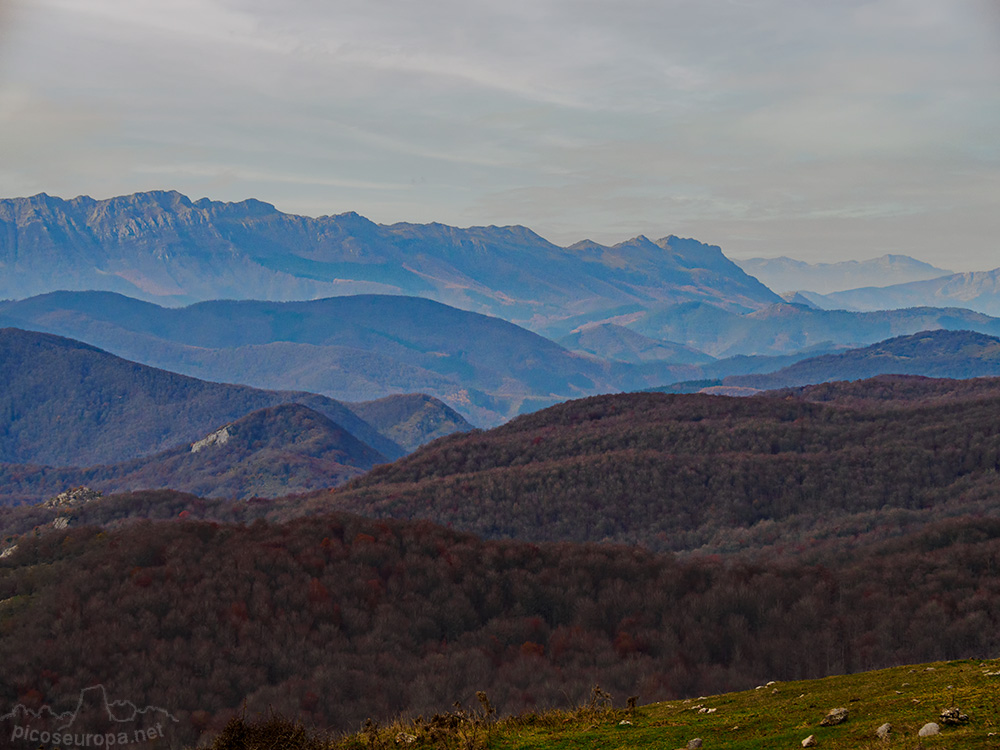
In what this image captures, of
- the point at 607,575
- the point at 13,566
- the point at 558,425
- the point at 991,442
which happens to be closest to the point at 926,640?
the point at 607,575

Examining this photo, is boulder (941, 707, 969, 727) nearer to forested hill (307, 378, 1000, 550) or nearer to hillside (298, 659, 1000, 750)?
hillside (298, 659, 1000, 750)

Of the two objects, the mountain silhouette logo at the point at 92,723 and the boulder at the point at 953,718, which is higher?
the boulder at the point at 953,718

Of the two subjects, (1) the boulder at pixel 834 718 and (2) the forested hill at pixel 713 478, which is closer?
(1) the boulder at pixel 834 718

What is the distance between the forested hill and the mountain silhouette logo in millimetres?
73042

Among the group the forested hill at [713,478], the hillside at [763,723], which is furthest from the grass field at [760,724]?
the forested hill at [713,478]

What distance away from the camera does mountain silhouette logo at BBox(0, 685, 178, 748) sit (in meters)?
36.3

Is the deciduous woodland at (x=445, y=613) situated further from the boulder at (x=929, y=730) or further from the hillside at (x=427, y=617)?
the boulder at (x=929, y=730)

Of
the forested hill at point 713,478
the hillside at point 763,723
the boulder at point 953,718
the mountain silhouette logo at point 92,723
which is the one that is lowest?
the forested hill at point 713,478

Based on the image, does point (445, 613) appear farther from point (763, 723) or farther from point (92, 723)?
point (763, 723)

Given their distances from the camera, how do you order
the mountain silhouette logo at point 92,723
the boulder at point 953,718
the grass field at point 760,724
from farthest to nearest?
the mountain silhouette logo at point 92,723, the grass field at point 760,724, the boulder at point 953,718

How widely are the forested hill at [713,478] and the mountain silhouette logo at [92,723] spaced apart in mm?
73042

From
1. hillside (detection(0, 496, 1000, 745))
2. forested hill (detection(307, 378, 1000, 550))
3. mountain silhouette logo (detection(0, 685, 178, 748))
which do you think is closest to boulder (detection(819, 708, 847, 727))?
hillside (detection(0, 496, 1000, 745))

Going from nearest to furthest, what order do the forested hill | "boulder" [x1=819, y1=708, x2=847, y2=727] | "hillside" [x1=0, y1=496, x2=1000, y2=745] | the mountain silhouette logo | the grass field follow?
1. the grass field
2. "boulder" [x1=819, y1=708, x2=847, y2=727]
3. the mountain silhouette logo
4. "hillside" [x1=0, y1=496, x2=1000, y2=745]
5. the forested hill

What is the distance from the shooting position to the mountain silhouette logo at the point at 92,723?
36297mm
